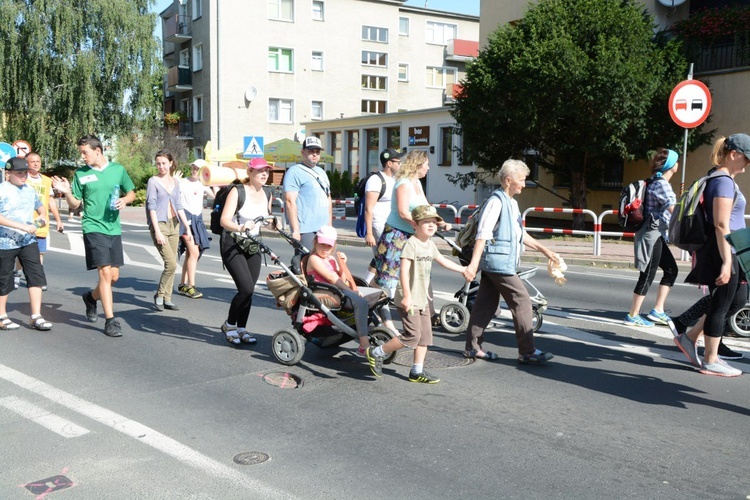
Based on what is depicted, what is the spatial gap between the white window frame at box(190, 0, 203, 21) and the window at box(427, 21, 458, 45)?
1555 centimetres

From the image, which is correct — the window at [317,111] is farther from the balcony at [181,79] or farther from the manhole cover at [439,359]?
the manhole cover at [439,359]

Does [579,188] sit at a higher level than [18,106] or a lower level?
lower

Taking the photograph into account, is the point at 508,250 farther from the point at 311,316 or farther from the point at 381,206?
the point at 381,206

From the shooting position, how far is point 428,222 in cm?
566

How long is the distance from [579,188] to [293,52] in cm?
3050

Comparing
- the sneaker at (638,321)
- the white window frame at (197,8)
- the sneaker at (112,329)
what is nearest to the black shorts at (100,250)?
the sneaker at (112,329)

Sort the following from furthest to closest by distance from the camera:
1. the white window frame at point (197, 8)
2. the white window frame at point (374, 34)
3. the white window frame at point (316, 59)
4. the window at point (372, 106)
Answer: the window at point (372, 106) → the white window frame at point (374, 34) → the white window frame at point (316, 59) → the white window frame at point (197, 8)

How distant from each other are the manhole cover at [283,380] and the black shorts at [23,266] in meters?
→ 3.24

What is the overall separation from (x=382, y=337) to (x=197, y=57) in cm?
4650

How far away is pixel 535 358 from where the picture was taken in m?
6.38

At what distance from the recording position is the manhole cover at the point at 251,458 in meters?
4.24

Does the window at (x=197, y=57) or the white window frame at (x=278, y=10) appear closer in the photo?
the white window frame at (x=278, y=10)

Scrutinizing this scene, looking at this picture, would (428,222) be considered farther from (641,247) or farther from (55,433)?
(641,247)

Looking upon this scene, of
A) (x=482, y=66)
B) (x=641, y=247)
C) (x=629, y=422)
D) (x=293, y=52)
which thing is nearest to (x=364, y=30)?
(x=293, y=52)
